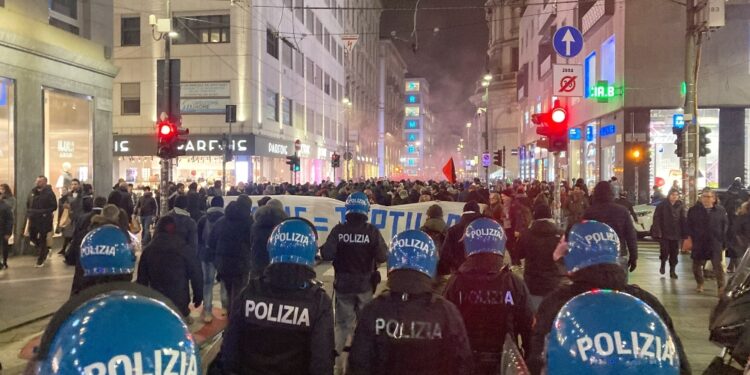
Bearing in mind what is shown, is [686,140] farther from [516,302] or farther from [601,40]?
[601,40]

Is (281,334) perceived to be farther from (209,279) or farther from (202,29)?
(202,29)

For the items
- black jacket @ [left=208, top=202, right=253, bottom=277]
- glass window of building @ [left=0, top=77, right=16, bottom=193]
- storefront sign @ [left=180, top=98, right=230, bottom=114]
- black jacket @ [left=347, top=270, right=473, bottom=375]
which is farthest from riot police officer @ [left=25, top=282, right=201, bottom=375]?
storefront sign @ [left=180, top=98, right=230, bottom=114]

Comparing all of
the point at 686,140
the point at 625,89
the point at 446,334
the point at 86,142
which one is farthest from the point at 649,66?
the point at 446,334

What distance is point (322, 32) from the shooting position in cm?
5347

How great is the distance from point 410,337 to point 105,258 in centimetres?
242

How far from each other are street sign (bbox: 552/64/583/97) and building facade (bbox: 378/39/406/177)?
7966cm

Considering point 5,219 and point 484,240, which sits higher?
point 484,240

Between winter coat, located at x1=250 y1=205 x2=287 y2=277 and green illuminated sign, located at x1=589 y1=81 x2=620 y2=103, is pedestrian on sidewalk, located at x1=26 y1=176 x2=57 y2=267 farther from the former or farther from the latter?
green illuminated sign, located at x1=589 y1=81 x2=620 y2=103

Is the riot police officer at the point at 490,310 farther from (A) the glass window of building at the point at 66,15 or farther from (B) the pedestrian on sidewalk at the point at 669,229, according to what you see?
(A) the glass window of building at the point at 66,15

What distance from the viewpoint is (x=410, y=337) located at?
3385 millimetres

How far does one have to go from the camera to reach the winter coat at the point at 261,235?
818 centimetres

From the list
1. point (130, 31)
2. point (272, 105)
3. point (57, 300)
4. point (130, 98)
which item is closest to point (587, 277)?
point (57, 300)

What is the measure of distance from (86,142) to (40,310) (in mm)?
10069

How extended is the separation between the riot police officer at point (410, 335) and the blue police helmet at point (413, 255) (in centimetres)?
4
